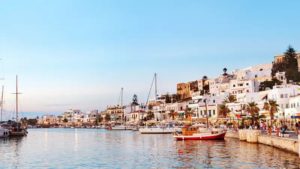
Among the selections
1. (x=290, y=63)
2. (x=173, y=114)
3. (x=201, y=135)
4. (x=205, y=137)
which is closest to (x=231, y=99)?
(x=290, y=63)

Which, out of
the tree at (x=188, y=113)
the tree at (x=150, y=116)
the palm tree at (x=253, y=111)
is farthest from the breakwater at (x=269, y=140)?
the tree at (x=150, y=116)

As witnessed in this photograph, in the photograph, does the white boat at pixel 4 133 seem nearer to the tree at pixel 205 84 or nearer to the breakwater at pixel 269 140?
the breakwater at pixel 269 140

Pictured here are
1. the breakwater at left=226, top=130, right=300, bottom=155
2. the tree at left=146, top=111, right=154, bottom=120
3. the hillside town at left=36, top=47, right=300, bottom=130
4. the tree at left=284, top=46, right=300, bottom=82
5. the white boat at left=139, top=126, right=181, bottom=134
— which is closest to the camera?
the breakwater at left=226, top=130, right=300, bottom=155

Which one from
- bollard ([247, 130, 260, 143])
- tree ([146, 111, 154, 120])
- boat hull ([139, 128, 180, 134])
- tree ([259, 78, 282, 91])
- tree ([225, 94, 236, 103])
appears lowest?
boat hull ([139, 128, 180, 134])

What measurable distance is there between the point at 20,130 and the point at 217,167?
279ft

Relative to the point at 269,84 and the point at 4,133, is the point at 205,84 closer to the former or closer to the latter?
the point at 269,84

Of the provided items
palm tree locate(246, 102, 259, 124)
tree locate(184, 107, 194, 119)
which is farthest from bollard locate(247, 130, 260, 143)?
tree locate(184, 107, 194, 119)

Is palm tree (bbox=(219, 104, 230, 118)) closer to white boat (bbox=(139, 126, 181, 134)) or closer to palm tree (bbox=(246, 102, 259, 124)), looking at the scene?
white boat (bbox=(139, 126, 181, 134))

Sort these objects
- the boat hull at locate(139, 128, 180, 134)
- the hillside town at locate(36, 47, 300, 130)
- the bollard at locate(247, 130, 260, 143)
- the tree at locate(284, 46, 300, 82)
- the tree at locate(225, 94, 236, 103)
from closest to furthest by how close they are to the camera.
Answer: the bollard at locate(247, 130, 260, 143) → the hillside town at locate(36, 47, 300, 130) → the tree at locate(225, 94, 236, 103) → the boat hull at locate(139, 128, 180, 134) → the tree at locate(284, 46, 300, 82)

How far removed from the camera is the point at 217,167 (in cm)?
3516

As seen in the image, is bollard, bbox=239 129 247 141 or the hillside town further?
the hillside town

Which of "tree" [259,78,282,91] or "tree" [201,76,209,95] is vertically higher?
"tree" [201,76,209,95]

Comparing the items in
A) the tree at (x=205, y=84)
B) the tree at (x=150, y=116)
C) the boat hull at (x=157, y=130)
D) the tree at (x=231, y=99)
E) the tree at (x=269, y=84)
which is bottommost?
the boat hull at (x=157, y=130)

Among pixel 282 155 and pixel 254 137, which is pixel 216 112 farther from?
pixel 282 155
